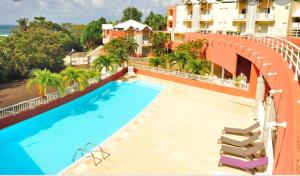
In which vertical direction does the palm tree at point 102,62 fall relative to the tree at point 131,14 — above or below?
below

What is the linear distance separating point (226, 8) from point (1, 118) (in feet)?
111

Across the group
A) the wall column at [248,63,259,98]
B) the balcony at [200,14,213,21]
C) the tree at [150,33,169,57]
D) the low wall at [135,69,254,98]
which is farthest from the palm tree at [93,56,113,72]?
the balcony at [200,14,213,21]

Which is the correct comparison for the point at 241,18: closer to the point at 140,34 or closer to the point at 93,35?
the point at 140,34

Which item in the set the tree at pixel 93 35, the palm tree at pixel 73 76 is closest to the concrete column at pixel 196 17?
the palm tree at pixel 73 76

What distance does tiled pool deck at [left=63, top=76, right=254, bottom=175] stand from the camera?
41.3 feet

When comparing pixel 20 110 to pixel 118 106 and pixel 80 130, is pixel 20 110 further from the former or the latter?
pixel 118 106

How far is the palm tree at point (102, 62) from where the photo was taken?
104 ft

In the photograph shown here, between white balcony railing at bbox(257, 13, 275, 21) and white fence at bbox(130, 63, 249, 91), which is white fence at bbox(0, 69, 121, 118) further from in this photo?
white balcony railing at bbox(257, 13, 275, 21)

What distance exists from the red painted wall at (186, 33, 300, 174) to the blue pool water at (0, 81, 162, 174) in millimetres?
9261

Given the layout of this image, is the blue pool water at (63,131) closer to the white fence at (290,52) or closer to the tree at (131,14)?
the white fence at (290,52)

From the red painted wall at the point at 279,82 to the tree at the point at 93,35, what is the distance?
32.9 m

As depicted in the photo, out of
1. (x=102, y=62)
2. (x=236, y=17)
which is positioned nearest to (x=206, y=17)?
(x=236, y=17)

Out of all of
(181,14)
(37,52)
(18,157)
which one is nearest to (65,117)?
Answer: (18,157)

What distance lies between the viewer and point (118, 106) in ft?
80.9
